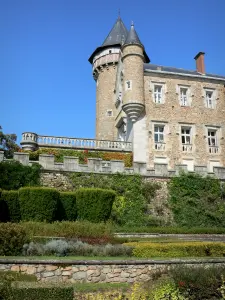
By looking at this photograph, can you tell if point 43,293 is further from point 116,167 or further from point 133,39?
point 133,39

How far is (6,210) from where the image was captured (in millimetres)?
17453

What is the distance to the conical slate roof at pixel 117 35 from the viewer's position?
37656 millimetres

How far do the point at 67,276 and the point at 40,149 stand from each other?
17036mm

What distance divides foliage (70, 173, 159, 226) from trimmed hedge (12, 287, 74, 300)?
12.8 m

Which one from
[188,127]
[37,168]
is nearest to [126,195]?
[37,168]

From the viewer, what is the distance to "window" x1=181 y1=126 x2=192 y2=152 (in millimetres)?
28984

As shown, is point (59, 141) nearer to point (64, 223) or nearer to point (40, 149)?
point (40, 149)

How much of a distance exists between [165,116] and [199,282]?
2150cm

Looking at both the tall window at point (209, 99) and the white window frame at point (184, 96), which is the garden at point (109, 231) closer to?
the white window frame at point (184, 96)

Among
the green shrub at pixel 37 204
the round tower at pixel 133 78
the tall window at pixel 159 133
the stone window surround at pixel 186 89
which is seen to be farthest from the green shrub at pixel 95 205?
the stone window surround at pixel 186 89

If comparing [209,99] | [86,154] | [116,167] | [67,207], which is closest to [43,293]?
[67,207]

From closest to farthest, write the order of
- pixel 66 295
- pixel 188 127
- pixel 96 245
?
pixel 66 295
pixel 96 245
pixel 188 127

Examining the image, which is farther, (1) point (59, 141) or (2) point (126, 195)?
(1) point (59, 141)

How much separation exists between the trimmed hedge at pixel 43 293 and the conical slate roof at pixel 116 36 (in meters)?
32.5
